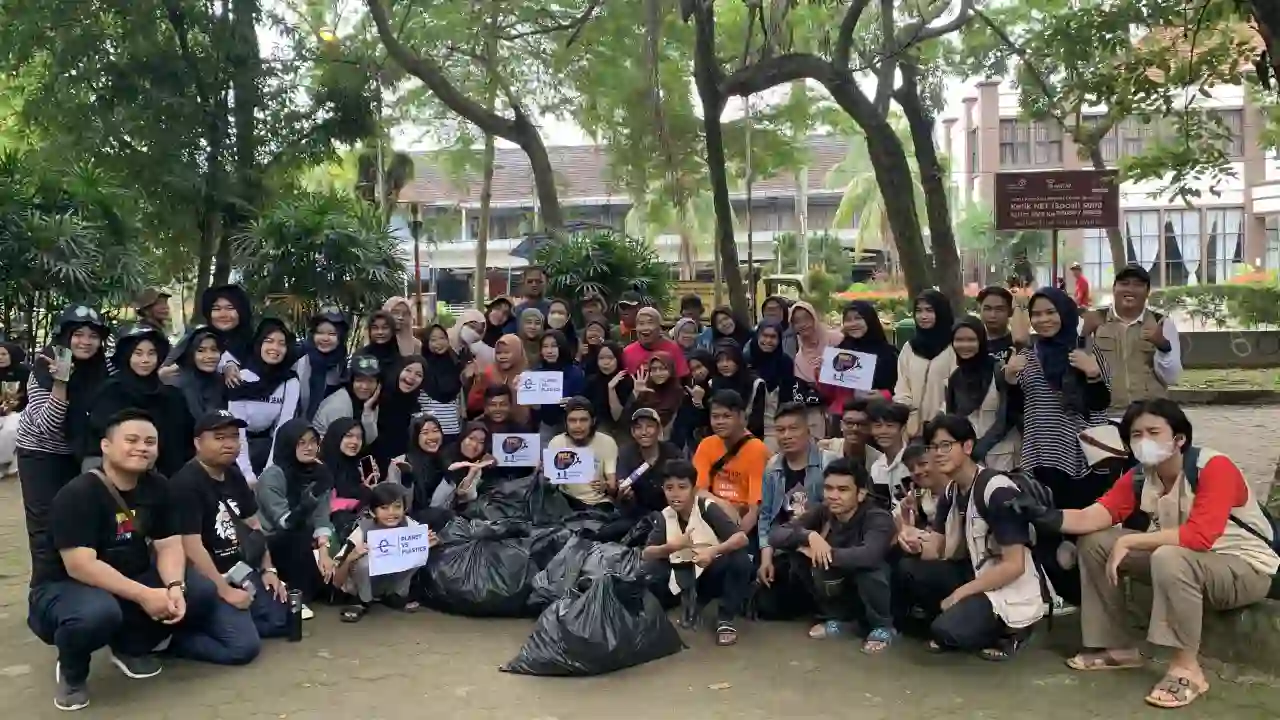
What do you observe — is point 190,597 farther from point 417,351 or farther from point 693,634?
point 417,351

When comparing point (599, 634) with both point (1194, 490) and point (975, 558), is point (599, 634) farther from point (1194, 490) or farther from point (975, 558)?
point (1194, 490)

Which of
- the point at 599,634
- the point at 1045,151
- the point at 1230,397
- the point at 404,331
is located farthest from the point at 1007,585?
the point at 1045,151

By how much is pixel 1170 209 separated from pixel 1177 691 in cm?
3686

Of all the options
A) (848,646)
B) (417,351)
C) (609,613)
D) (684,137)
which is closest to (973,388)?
(848,646)

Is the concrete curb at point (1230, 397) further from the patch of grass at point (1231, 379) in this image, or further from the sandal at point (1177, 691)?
the sandal at point (1177, 691)

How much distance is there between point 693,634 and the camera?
225 inches

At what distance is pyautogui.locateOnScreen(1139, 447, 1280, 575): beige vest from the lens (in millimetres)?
4660

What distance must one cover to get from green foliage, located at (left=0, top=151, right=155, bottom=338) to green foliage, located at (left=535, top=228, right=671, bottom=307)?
13.2 ft

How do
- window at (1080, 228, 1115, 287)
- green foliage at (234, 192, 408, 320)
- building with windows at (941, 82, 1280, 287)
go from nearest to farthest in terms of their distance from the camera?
green foliage at (234, 192, 408, 320) → building with windows at (941, 82, 1280, 287) → window at (1080, 228, 1115, 287)

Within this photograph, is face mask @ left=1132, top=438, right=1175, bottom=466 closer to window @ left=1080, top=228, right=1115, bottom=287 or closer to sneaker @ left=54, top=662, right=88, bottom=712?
sneaker @ left=54, top=662, right=88, bottom=712

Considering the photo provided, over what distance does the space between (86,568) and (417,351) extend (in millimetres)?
3391

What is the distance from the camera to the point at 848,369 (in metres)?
6.98

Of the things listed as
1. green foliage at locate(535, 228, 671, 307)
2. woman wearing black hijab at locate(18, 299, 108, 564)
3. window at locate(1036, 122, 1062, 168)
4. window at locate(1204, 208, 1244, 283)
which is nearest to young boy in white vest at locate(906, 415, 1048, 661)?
woman wearing black hijab at locate(18, 299, 108, 564)

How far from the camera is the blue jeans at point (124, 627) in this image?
15.0 feet
